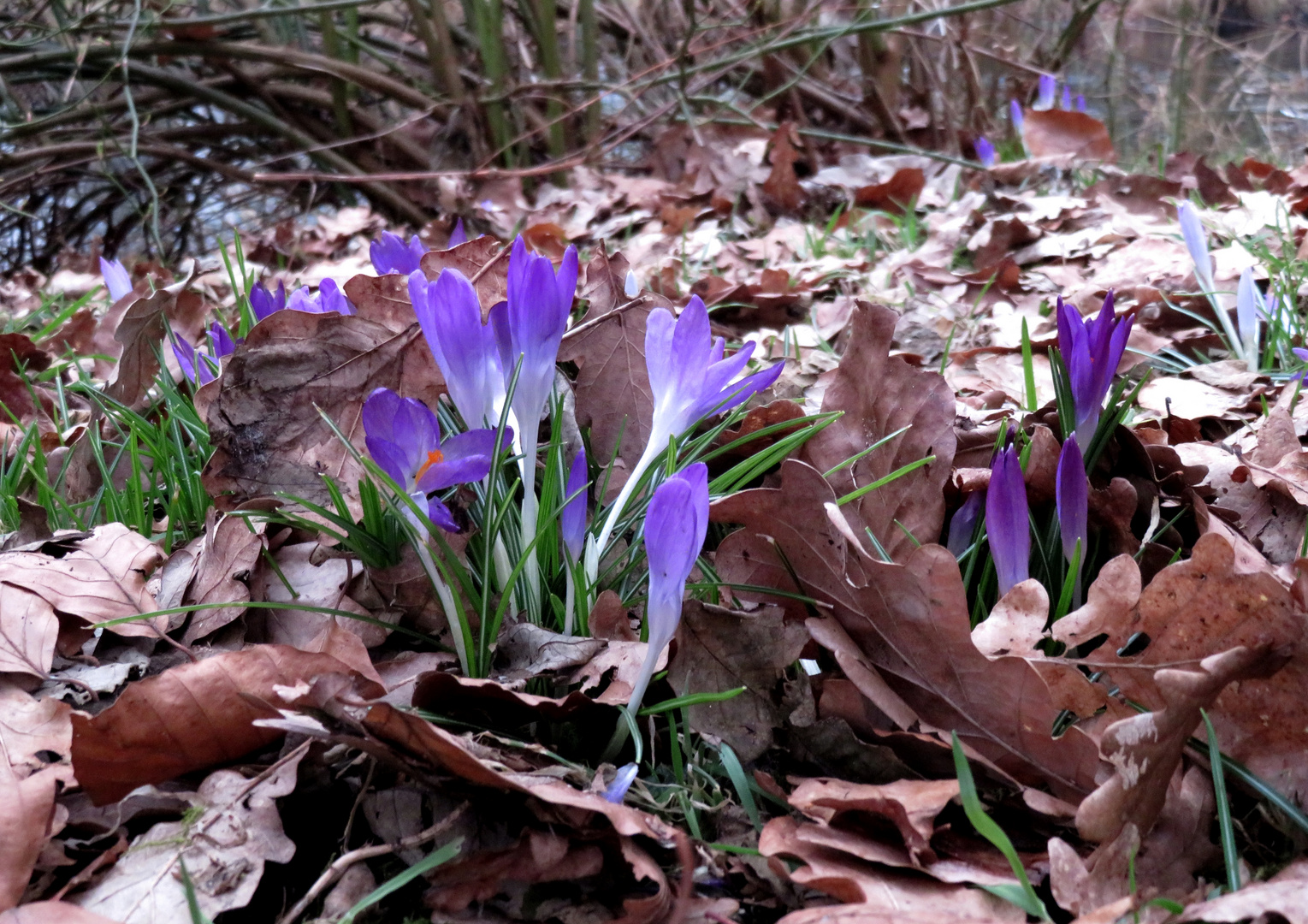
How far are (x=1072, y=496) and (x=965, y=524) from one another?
0.17 meters

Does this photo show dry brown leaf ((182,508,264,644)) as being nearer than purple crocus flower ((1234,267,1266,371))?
Yes

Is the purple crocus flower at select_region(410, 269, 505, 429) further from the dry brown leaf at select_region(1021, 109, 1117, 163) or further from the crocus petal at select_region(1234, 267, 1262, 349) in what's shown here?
the dry brown leaf at select_region(1021, 109, 1117, 163)

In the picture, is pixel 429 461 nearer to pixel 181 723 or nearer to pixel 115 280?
pixel 181 723

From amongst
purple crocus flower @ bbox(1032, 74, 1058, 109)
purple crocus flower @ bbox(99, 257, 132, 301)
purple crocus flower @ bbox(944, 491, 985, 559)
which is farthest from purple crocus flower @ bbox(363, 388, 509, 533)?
purple crocus flower @ bbox(1032, 74, 1058, 109)

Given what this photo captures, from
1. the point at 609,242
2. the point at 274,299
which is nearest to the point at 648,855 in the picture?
the point at 274,299

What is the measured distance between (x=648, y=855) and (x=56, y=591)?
0.95 m

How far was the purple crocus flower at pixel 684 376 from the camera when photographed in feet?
4.16

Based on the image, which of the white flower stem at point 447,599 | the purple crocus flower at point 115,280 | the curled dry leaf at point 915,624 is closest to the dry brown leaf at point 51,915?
the white flower stem at point 447,599

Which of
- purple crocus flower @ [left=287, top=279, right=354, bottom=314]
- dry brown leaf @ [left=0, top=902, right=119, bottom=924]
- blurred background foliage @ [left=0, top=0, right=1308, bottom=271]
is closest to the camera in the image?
dry brown leaf @ [left=0, top=902, right=119, bottom=924]

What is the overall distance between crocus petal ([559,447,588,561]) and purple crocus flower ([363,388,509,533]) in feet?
0.45

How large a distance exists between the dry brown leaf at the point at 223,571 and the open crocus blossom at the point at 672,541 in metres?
0.65

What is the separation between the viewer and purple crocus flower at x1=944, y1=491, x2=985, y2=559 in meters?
1.41

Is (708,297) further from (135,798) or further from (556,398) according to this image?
(135,798)

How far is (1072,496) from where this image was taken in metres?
1.28
